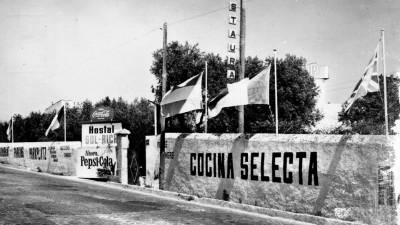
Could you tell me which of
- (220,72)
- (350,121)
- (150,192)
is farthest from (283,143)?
(350,121)

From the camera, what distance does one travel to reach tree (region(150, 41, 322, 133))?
153 feet

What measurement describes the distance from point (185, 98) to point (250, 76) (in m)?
31.5

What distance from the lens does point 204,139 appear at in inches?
614

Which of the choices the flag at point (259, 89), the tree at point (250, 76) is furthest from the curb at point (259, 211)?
the tree at point (250, 76)

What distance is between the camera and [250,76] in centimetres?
A: 4769

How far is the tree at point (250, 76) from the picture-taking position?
46.7 m

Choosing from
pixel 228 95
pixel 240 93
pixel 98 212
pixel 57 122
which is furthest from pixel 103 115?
pixel 98 212

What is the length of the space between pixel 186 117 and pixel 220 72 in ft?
19.1

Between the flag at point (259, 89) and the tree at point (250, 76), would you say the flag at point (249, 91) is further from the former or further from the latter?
the tree at point (250, 76)

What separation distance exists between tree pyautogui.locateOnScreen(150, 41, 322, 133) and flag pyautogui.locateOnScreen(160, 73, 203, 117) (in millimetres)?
26815

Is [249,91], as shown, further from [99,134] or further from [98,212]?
[99,134]

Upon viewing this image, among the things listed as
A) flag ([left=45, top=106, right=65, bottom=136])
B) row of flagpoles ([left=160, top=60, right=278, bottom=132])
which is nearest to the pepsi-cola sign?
flag ([left=45, top=106, right=65, bottom=136])

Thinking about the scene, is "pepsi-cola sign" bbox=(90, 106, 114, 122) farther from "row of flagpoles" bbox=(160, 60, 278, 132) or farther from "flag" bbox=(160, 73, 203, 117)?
"row of flagpoles" bbox=(160, 60, 278, 132)

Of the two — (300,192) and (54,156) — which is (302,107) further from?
(300,192)
